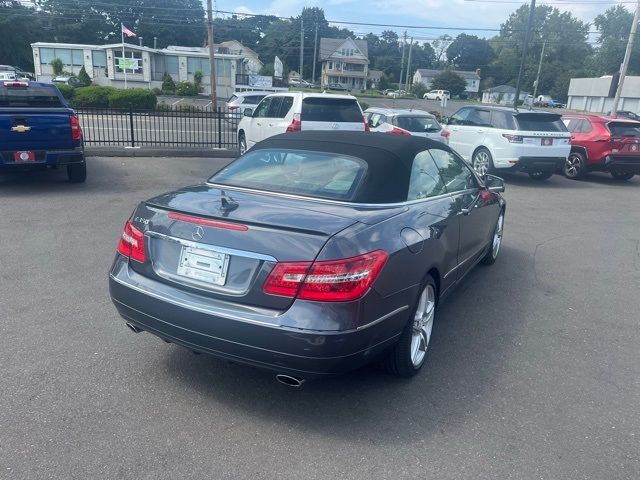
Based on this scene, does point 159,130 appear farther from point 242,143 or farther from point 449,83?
point 449,83

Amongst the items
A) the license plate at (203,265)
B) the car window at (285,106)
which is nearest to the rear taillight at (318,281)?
the license plate at (203,265)

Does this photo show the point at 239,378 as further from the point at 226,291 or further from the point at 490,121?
the point at 490,121

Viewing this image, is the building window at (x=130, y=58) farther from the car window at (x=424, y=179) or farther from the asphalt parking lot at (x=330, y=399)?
the car window at (x=424, y=179)

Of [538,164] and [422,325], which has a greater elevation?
[422,325]

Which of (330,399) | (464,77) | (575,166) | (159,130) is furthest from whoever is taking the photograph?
(464,77)

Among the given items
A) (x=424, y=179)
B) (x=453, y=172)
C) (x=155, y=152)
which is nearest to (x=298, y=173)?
(x=424, y=179)

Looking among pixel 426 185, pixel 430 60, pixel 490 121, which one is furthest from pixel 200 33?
pixel 426 185

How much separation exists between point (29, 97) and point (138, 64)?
49.1 m

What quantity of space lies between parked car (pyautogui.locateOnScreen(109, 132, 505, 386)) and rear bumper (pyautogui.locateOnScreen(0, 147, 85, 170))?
5964 mm

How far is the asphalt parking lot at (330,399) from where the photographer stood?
2873 mm

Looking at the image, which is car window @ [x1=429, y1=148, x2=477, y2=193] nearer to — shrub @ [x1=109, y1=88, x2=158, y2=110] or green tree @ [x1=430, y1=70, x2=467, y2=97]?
shrub @ [x1=109, y1=88, x2=158, y2=110]

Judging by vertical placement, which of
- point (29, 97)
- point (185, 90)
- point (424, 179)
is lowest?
point (185, 90)

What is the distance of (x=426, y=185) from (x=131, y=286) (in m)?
2.30

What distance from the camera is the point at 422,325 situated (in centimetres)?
383
